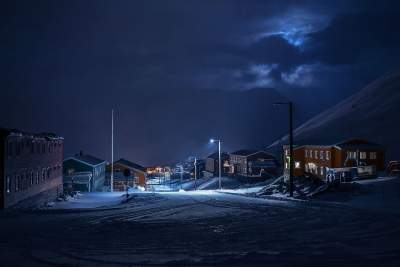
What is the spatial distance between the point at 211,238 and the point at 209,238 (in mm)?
81

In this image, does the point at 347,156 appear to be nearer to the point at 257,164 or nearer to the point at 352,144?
the point at 352,144

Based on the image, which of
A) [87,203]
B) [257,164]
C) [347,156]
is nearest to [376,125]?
[257,164]

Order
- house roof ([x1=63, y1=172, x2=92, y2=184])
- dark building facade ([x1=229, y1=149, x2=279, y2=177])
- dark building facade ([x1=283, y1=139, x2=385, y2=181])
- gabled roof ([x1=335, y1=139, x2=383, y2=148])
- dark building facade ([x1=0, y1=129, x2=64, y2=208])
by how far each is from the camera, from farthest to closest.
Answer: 1. dark building facade ([x1=229, y1=149, x2=279, y2=177])
2. house roof ([x1=63, y1=172, x2=92, y2=184])
3. gabled roof ([x1=335, y1=139, x2=383, y2=148])
4. dark building facade ([x1=283, y1=139, x2=385, y2=181])
5. dark building facade ([x1=0, y1=129, x2=64, y2=208])

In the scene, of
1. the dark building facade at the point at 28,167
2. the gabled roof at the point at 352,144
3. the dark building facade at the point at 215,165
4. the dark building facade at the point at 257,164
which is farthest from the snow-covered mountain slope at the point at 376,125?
the dark building facade at the point at 28,167

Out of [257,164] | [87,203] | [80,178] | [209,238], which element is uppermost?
[257,164]

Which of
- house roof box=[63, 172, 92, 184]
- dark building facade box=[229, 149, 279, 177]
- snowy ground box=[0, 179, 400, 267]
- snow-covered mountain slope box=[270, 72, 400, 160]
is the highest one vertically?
snow-covered mountain slope box=[270, 72, 400, 160]

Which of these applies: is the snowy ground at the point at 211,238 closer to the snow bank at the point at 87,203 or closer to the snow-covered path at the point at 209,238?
the snow-covered path at the point at 209,238

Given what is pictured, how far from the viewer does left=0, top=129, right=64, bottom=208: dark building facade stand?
107 feet

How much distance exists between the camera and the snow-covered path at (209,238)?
13.6 m

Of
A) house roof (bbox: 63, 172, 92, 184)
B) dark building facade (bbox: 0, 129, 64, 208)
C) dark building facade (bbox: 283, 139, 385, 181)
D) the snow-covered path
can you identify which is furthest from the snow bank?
dark building facade (bbox: 283, 139, 385, 181)

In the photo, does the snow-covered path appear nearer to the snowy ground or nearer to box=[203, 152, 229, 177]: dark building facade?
the snowy ground

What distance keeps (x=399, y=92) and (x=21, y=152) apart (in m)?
183

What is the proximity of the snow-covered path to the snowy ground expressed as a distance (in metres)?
0.03

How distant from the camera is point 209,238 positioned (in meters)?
17.6
